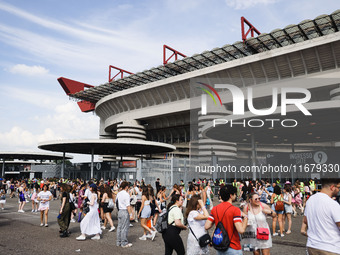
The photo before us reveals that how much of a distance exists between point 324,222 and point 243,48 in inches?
1607

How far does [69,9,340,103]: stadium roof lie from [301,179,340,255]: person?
121 ft

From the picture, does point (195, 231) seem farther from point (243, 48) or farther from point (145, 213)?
point (243, 48)

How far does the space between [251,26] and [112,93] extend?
1308 inches

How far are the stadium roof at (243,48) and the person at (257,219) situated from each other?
117 feet

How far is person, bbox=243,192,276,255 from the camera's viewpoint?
5891 mm

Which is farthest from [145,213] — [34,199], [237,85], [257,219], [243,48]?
[237,85]

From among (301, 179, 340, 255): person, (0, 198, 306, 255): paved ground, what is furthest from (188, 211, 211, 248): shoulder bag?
(0, 198, 306, 255): paved ground

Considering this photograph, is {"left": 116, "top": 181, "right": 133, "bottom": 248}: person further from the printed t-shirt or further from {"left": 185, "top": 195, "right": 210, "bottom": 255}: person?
the printed t-shirt

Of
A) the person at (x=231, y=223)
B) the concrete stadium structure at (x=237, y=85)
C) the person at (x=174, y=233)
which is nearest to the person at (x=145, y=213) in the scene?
the person at (x=174, y=233)

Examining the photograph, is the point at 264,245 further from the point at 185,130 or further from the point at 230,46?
the point at 185,130

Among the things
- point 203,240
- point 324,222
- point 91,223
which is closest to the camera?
point 324,222

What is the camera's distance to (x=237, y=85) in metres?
47.2

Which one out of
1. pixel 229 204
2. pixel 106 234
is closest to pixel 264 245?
pixel 229 204

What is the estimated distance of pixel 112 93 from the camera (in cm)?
6419
